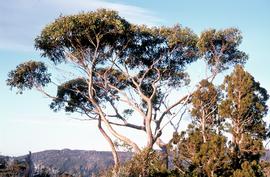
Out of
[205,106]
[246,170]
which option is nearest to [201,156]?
[246,170]

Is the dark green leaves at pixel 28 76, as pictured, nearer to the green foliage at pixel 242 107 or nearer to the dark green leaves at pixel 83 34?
the dark green leaves at pixel 83 34

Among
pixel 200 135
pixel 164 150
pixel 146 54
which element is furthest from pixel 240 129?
pixel 146 54

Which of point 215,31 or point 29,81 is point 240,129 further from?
point 29,81

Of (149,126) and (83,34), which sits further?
(149,126)

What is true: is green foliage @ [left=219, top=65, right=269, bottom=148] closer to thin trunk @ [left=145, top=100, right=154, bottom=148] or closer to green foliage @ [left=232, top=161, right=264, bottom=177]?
green foliage @ [left=232, top=161, right=264, bottom=177]

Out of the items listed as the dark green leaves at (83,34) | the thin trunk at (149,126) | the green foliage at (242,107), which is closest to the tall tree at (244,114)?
the green foliage at (242,107)

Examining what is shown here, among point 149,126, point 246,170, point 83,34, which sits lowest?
point 246,170

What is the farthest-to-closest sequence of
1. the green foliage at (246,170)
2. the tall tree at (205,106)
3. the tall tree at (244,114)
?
the tall tree at (205,106) → the tall tree at (244,114) → the green foliage at (246,170)

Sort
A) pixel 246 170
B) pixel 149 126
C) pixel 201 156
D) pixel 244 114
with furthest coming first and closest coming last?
pixel 149 126
pixel 244 114
pixel 201 156
pixel 246 170

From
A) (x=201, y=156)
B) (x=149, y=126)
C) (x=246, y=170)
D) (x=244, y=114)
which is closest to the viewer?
(x=246, y=170)

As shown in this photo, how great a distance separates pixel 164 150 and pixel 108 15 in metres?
10.3

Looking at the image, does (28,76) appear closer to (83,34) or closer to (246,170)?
(83,34)

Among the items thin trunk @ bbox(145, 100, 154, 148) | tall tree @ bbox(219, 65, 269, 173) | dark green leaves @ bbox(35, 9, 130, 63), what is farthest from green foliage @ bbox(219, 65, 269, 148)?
dark green leaves @ bbox(35, 9, 130, 63)

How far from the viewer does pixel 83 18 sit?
87.5 feet
